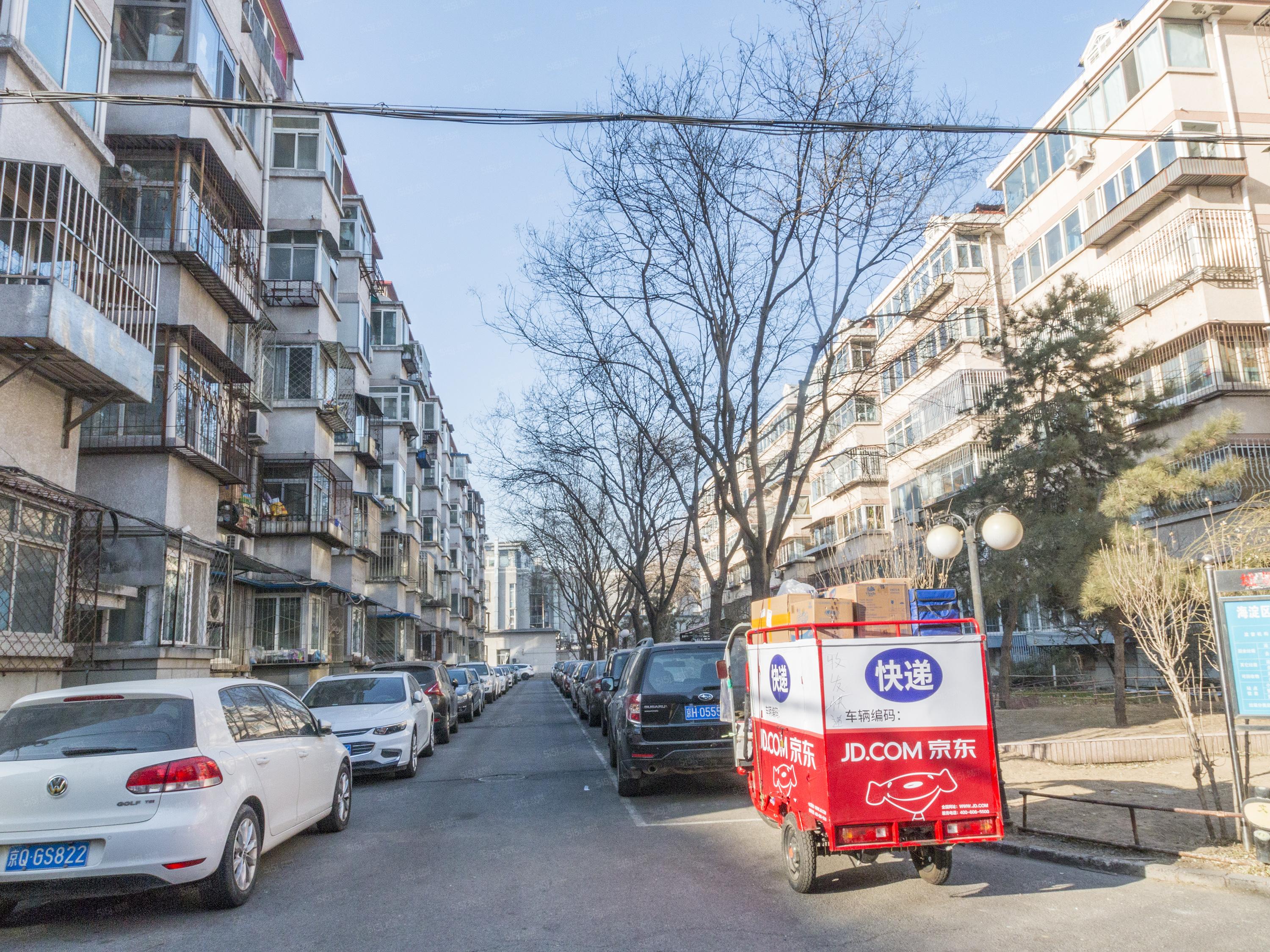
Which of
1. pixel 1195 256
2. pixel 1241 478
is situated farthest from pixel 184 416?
pixel 1195 256

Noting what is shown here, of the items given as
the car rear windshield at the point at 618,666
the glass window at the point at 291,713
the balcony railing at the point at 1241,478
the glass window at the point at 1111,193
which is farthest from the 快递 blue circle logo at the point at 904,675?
the glass window at the point at 1111,193

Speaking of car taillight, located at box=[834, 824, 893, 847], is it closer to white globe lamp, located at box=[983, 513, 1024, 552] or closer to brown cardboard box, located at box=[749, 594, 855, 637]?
brown cardboard box, located at box=[749, 594, 855, 637]

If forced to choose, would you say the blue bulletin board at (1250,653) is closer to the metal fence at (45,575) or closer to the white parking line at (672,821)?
the white parking line at (672,821)

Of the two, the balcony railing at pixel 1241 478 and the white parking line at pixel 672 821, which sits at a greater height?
the balcony railing at pixel 1241 478

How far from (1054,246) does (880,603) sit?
23.8 meters

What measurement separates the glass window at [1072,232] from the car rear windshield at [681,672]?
1986 centimetres

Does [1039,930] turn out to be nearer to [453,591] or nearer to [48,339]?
[48,339]

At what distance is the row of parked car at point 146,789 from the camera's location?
18.9ft

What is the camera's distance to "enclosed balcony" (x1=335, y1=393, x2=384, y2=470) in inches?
1232

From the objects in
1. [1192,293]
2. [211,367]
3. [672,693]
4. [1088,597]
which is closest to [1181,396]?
[1192,293]

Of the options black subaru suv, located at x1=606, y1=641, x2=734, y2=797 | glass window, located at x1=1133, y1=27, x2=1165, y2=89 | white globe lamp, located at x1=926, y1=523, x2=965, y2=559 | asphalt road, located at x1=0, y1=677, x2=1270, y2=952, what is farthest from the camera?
glass window, located at x1=1133, y1=27, x2=1165, y2=89

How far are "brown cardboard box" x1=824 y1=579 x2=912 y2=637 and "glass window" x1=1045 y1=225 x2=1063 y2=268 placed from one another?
23.0 m

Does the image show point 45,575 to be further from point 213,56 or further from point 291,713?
point 213,56

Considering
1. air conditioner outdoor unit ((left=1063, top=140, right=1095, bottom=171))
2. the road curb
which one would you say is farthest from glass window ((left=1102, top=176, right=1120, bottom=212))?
the road curb
